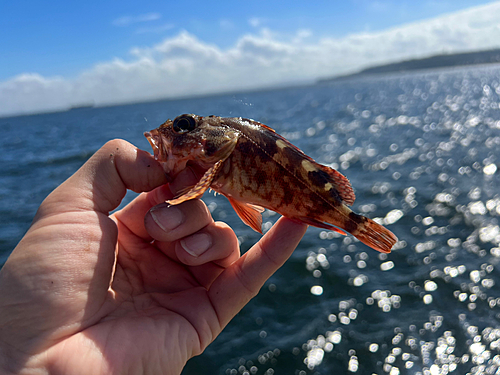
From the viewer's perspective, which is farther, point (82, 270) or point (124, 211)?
point (124, 211)

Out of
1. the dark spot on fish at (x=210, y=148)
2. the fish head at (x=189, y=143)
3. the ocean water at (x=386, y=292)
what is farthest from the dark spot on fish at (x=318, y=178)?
the ocean water at (x=386, y=292)

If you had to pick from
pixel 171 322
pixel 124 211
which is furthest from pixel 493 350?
pixel 124 211

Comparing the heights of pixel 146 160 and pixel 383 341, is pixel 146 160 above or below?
above

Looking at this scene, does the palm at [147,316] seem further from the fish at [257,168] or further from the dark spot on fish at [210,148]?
the dark spot on fish at [210,148]

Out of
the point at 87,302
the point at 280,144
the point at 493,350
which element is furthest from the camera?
the point at 493,350

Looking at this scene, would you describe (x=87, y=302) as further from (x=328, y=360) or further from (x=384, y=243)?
(x=328, y=360)

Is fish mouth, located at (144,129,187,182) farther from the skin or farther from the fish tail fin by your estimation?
the fish tail fin
